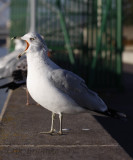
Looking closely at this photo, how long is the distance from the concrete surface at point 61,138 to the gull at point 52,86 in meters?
0.39

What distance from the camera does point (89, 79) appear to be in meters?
10.1

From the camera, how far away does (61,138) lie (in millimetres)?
4859

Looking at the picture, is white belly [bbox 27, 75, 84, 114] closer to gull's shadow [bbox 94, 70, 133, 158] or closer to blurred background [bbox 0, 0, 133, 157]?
gull's shadow [bbox 94, 70, 133, 158]

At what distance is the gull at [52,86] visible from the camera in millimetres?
4496

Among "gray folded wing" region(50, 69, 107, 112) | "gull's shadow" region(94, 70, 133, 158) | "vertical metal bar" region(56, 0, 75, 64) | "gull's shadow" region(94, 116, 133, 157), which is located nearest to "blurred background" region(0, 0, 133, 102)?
"vertical metal bar" region(56, 0, 75, 64)

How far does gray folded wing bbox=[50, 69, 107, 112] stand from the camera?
456 centimetres

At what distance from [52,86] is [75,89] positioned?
0.33 m

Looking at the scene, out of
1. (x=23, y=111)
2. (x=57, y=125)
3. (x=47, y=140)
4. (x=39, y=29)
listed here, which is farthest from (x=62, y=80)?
(x=39, y=29)

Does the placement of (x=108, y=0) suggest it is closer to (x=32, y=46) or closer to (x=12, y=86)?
(x=12, y=86)

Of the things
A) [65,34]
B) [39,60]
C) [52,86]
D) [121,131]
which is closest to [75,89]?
[52,86]

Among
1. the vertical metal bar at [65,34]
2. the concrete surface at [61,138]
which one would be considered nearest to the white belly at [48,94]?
the concrete surface at [61,138]

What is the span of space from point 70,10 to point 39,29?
1.25 metres

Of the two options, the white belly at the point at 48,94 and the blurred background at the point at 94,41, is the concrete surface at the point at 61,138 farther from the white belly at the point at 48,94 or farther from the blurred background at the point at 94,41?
the blurred background at the point at 94,41

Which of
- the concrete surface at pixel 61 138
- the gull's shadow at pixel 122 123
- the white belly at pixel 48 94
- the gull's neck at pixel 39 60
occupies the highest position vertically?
the gull's neck at pixel 39 60
